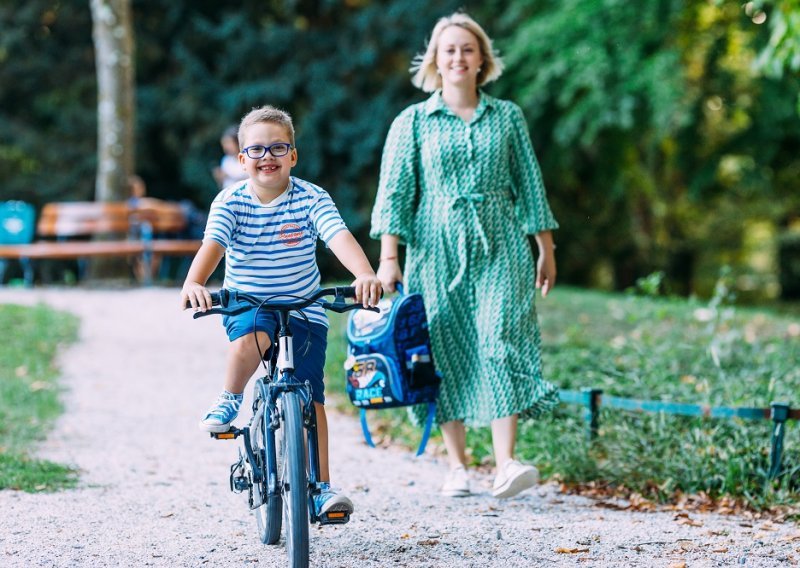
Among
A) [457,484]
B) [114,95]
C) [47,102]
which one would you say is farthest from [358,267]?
[47,102]

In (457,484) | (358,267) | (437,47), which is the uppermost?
(437,47)

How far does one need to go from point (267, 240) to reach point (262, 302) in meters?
0.39

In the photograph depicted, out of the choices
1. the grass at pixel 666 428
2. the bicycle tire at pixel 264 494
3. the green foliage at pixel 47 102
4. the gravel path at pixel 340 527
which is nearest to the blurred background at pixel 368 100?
the green foliage at pixel 47 102

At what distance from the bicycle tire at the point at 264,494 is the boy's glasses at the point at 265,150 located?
0.77 m

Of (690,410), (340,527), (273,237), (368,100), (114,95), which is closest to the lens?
(273,237)

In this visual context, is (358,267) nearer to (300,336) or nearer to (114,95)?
(300,336)

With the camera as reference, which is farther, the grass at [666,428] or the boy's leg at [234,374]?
the grass at [666,428]

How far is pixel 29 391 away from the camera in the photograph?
295 inches

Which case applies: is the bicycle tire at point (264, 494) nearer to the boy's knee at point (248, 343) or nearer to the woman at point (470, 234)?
the boy's knee at point (248, 343)

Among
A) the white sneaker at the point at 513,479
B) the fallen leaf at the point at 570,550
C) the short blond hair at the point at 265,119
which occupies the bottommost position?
the fallen leaf at the point at 570,550

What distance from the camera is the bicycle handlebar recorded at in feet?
11.3

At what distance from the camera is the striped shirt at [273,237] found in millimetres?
3848

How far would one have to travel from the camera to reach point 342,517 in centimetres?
368

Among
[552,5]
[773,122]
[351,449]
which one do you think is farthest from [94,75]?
[351,449]
